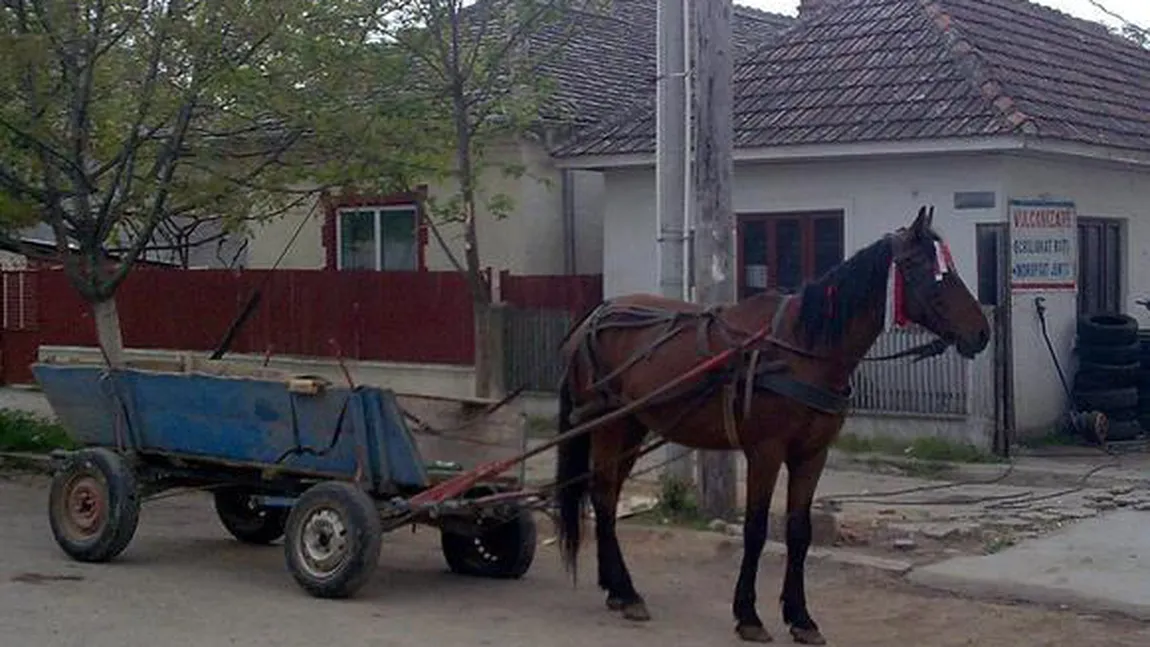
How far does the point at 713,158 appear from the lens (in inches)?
493

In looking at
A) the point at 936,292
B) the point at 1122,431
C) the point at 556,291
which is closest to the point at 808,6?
the point at 556,291

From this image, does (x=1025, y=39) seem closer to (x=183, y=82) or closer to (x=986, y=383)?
(x=986, y=383)

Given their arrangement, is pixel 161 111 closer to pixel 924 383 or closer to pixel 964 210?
pixel 924 383

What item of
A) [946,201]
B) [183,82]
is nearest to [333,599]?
[183,82]

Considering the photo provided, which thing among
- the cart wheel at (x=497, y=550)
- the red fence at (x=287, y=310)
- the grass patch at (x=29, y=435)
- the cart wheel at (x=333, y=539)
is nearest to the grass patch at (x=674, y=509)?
the cart wheel at (x=497, y=550)

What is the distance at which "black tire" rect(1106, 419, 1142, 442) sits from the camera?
688 inches

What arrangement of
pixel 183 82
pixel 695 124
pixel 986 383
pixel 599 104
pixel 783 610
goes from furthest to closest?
pixel 599 104
pixel 986 383
pixel 183 82
pixel 695 124
pixel 783 610

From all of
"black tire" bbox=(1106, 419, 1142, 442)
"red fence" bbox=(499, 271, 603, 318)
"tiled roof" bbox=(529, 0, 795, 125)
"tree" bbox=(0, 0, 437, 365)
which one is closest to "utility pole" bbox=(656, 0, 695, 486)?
"tree" bbox=(0, 0, 437, 365)

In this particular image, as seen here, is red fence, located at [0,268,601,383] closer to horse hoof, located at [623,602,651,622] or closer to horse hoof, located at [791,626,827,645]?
horse hoof, located at [623,602,651,622]

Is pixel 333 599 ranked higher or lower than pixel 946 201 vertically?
lower

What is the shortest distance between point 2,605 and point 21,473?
692 centimetres

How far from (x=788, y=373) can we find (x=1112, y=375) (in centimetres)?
937

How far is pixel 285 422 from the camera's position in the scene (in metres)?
10.8

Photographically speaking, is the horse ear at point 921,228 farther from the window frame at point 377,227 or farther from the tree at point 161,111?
the window frame at point 377,227
